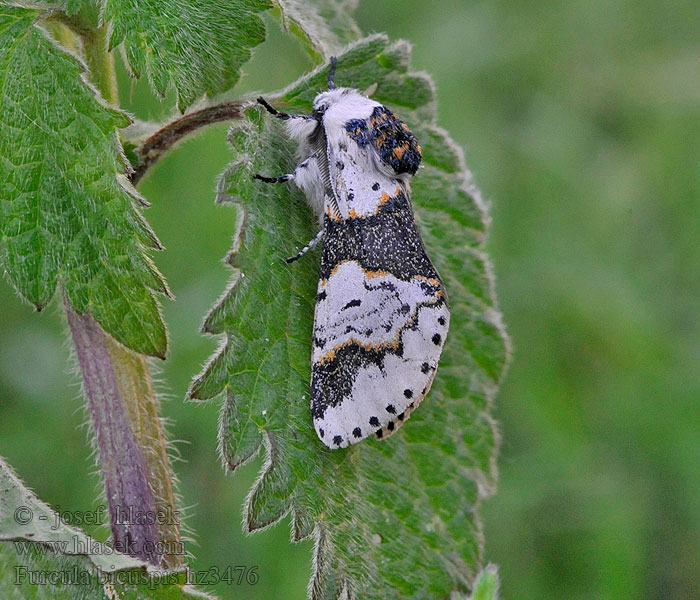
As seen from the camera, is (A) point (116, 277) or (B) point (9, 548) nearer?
(B) point (9, 548)

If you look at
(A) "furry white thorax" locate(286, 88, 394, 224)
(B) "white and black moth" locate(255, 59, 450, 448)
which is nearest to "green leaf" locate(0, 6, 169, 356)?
(B) "white and black moth" locate(255, 59, 450, 448)

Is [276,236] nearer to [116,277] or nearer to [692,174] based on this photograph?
[116,277]

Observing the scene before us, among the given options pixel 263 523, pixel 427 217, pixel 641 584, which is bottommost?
pixel 641 584

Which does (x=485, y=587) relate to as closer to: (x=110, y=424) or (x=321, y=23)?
(x=110, y=424)

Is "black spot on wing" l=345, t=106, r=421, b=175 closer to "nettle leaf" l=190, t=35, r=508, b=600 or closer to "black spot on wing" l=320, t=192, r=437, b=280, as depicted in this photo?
"black spot on wing" l=320, t=192, r=437, b=280

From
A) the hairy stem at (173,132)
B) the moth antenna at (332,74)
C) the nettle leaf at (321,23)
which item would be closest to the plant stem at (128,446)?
the hairy stem at (173,132)

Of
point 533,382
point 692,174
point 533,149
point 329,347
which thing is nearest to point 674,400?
point 533,382
